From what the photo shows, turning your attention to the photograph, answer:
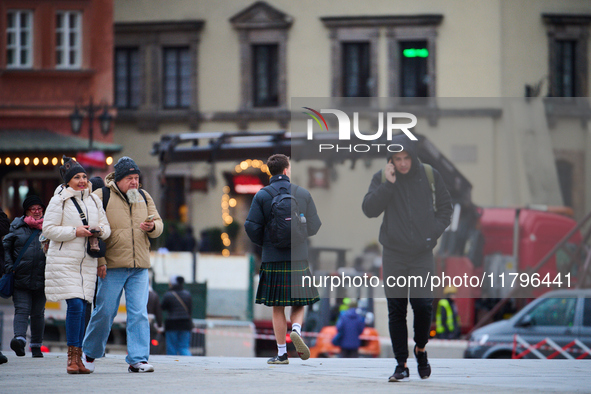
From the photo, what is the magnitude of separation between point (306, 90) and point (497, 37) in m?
6.38

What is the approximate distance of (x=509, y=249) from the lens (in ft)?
57.5

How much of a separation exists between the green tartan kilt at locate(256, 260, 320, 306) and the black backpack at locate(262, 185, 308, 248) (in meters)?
0.22

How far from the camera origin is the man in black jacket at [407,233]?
7750mm

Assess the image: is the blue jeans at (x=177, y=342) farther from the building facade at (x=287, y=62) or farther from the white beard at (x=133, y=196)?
the building facade at (x=287, y=62)

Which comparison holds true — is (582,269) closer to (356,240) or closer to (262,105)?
(356,240)

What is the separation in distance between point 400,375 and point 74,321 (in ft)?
9.04

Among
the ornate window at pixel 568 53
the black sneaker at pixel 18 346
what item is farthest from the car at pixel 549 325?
the ornate window at pixel 568 53

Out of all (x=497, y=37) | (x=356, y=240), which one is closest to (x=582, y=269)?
(x=356, y=240)

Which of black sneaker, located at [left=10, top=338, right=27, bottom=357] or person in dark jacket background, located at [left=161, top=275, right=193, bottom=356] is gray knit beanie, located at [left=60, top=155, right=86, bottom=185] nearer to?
black sneaker, located at [left=10, top=338, right=27, bottom=357]

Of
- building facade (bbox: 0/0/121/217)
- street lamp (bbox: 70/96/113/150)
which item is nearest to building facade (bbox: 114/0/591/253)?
building facade (bbox: 0/0/121/217)

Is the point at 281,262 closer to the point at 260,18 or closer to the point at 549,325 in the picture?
the point at 549,325

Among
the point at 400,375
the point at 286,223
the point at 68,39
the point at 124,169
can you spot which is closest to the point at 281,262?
the point at 286,223

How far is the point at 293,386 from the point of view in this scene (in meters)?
7.34

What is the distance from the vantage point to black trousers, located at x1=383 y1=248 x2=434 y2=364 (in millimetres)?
7691
